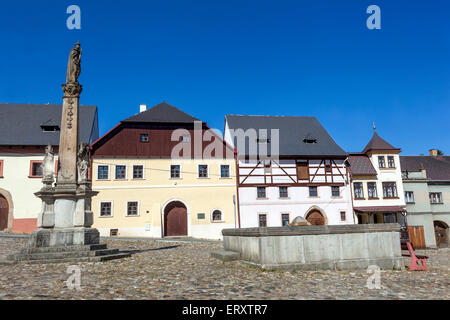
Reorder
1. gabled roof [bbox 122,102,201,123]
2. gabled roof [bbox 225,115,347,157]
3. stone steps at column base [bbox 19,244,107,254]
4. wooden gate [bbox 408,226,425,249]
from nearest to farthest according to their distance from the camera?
stone steps at column base [bbox 19,244,107,254] → gabled roof [bbox 122,102,201,123] → wooden gate [bbox 408,226,425,249] → gabled roof [bbox 225,115,347,157]

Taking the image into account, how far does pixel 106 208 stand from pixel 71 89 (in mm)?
15658

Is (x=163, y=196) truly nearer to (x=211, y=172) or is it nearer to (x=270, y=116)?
(x=211, y=172)

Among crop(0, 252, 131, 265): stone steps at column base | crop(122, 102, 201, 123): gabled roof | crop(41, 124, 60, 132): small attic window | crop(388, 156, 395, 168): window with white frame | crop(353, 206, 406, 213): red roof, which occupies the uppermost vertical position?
crop(122, 102, 201, 123): gabled roof

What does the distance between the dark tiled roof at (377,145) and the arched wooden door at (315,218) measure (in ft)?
26.4

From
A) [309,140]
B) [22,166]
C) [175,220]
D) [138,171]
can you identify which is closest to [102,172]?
[138,171]

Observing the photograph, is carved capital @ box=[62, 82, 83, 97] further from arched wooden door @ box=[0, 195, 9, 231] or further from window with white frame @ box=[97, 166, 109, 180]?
arched wooden door @ box=[0, 195, 9, 231]

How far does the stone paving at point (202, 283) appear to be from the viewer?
6.40 m

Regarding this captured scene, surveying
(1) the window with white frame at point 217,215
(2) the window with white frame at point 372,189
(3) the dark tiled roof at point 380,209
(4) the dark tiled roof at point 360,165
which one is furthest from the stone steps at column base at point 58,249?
(2) the window with white frame at point 372,189

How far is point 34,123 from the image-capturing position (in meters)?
29.5

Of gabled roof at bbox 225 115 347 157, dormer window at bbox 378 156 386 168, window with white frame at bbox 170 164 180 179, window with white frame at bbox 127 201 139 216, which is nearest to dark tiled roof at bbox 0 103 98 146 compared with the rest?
window with white frame at bbox 127 201 139 216

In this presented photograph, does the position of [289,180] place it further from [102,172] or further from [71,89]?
[71,89]

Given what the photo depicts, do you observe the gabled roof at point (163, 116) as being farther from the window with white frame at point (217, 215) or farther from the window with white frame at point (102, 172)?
the window with white frame at point (217, 215)

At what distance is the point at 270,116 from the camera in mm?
34688

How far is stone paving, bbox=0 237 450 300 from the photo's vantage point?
6398mm
